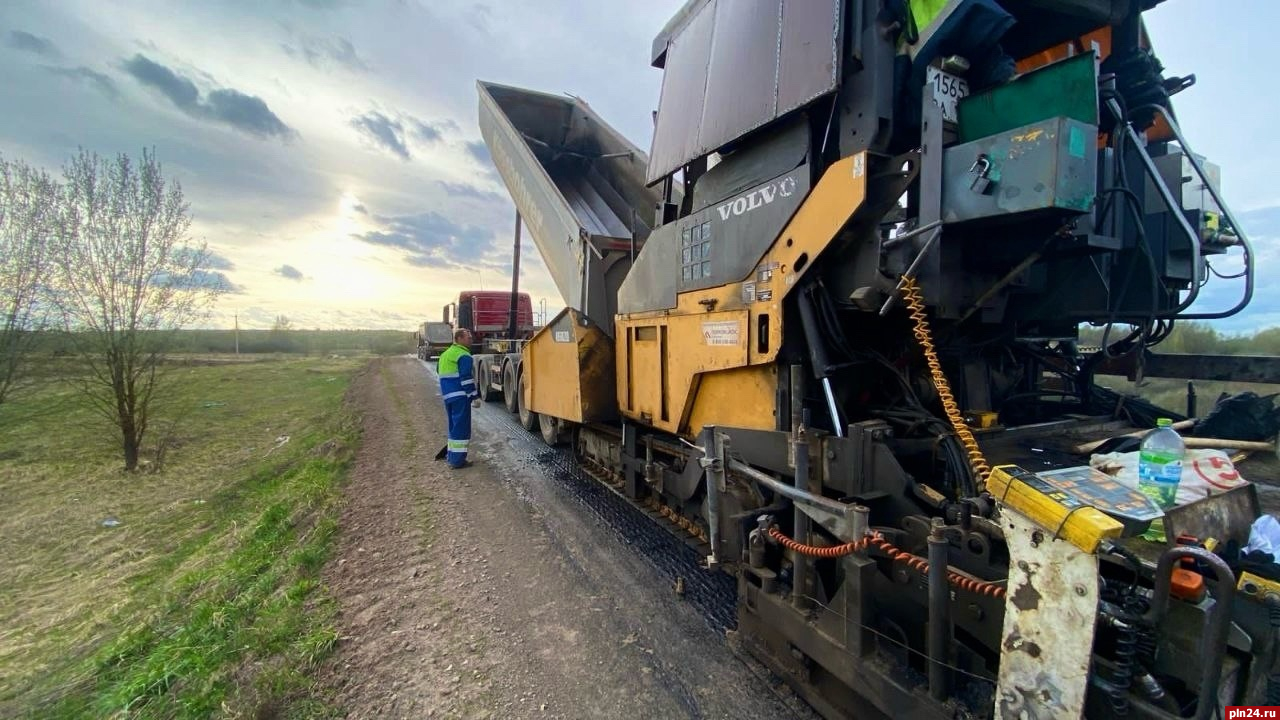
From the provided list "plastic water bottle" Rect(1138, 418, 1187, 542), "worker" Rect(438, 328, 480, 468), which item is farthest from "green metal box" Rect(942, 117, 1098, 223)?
"worker" Rect(438, 328, 480, 468)

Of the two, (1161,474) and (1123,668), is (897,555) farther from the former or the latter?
(1161,474)

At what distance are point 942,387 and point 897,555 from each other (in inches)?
27.5

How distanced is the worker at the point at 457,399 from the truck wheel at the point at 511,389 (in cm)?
199

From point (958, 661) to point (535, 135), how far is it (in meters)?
7.95

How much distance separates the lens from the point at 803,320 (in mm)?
2643

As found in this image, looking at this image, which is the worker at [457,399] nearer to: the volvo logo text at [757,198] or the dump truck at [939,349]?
the dump truck at [939,349]

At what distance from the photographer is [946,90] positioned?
2.43 m

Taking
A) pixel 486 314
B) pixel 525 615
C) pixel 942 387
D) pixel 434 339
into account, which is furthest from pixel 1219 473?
pixel 434 339

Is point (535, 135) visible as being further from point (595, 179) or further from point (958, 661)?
point (958, 661)

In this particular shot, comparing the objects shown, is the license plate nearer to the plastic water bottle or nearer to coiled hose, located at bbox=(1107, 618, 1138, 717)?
the plastic water bottle

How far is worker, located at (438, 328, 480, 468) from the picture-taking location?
6.54 metres

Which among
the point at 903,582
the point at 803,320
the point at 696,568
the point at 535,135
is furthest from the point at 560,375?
the point at 535,135

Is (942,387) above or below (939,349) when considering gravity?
below

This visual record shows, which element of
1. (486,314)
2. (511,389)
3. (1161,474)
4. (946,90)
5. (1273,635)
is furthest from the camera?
(486,314)
